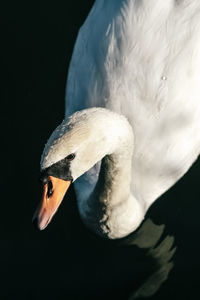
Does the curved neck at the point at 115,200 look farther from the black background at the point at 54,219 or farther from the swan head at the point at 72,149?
the black background at the point at 54,219

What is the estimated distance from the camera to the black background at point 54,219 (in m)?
5.00

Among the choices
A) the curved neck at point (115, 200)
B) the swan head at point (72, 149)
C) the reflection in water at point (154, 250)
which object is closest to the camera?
the swan head at point (72, 149)

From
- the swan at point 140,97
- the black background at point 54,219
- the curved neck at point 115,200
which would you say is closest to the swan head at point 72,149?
the curved neck at point 115,200

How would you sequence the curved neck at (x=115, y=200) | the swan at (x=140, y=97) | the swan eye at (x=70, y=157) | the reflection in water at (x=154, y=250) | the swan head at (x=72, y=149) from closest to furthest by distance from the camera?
the swan head at (x=72, y=149)
the swan eye at (x=70, y=157)
the curved neck at (x=115, y=200)
the swan at (x=140, y=97)
the reflection in water at (x=154, y=250)

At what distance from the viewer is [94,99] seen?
481 cm

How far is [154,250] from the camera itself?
17.1 ft

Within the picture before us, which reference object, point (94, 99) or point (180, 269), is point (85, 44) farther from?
point (180, 269)

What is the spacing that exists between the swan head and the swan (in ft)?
1.07

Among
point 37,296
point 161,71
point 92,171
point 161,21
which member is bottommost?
point 37,296

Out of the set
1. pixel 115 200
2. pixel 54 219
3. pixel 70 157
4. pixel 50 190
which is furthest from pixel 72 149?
pixel 54 219

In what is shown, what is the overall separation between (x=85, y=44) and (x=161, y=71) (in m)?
1.05

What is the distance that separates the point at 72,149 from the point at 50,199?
20.0 inches

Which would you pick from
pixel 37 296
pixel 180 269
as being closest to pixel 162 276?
pixel 180 269

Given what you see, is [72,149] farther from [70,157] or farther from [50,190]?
[50,190]
